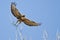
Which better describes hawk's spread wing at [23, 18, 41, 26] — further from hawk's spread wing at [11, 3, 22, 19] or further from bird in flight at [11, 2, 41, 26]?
hawk's spread wing at [11, 3, 22, 19]

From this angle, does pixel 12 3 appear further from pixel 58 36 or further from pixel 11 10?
pixel 58 36

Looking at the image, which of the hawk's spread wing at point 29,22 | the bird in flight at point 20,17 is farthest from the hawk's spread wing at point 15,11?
the hawk's spread wing at point 29,22

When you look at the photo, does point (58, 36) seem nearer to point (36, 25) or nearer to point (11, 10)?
point (36, 25)

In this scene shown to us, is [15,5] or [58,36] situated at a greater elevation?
[15,5]

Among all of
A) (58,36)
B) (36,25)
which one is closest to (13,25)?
(36,25)

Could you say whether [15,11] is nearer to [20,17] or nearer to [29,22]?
[20,17]

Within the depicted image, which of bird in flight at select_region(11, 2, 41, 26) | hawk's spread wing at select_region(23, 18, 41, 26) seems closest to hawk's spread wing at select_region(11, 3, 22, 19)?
bird in flight at select_region(11, 2, 41, 26)

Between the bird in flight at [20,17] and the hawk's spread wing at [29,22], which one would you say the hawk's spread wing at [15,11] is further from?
the hawk's spread wing at [29,22]

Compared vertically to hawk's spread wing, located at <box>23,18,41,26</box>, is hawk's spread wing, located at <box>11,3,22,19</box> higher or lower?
higher

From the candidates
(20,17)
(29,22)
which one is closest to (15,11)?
(20,17)
